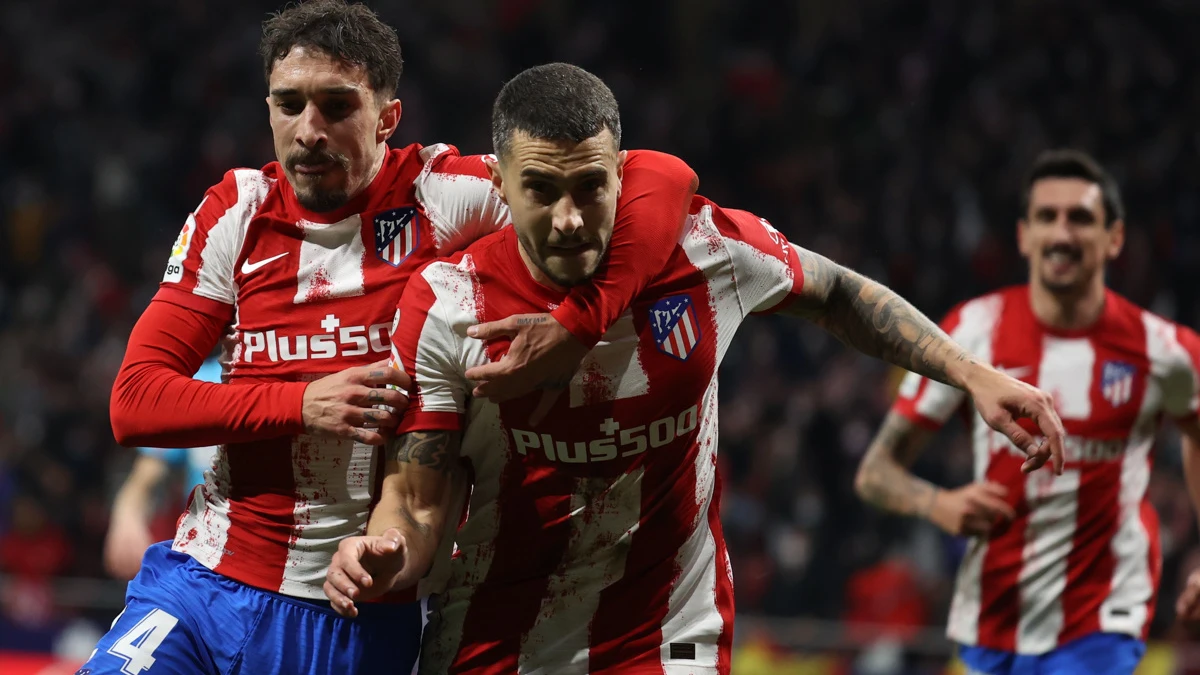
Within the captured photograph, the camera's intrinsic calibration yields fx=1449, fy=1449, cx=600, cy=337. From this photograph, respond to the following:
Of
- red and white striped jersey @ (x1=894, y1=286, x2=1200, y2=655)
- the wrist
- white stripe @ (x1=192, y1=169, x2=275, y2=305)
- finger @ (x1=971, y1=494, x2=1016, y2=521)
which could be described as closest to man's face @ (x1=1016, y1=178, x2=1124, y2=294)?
red and white striped jersey @ (x1=894, y1=286, x2=1200, y2=655)

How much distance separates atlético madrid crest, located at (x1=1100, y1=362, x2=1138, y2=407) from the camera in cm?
485

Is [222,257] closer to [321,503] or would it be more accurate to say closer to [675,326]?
[321,503]

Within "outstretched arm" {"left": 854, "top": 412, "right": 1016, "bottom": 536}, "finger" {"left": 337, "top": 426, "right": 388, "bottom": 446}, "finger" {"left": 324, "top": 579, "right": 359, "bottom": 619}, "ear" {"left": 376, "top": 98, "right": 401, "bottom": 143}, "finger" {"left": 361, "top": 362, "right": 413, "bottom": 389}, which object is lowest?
"finger" {"left": 324, "top": 579, "right": 359, "bottom": 619}

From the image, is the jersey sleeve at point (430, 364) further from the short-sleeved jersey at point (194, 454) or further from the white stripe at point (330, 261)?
the short-sleeved jersey at point (194, 454)

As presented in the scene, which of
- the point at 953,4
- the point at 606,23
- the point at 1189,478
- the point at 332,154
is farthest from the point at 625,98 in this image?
the point at 332,154

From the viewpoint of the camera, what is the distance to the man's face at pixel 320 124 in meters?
3.35

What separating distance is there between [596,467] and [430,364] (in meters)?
0.44

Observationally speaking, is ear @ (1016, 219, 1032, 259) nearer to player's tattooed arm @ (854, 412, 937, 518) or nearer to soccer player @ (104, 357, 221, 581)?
player's tattooed arm @ (854, 412, 937, 518)

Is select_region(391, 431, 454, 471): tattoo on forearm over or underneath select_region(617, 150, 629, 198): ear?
underneath

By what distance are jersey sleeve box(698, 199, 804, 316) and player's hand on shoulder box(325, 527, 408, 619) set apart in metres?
0.98

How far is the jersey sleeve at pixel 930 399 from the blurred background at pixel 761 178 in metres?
2.49

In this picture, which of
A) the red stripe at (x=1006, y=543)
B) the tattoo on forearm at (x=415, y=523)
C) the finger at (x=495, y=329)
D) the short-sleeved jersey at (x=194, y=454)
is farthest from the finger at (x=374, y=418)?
the short-sleeved jersey at (x=194, y=454)

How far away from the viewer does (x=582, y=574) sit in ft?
10.6

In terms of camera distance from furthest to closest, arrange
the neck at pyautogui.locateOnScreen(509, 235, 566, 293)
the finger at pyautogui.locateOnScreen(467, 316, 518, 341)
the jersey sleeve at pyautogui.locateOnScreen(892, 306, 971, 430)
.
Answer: the jersey sleeve at pyautogui.locateOnScreen(892, 306, 971, 430), the neck at pyautogui.locateOnScreen(509, 235, 566, 293), the finger at pyautogui.locateOnScreen(467, 316, 518, 341)
